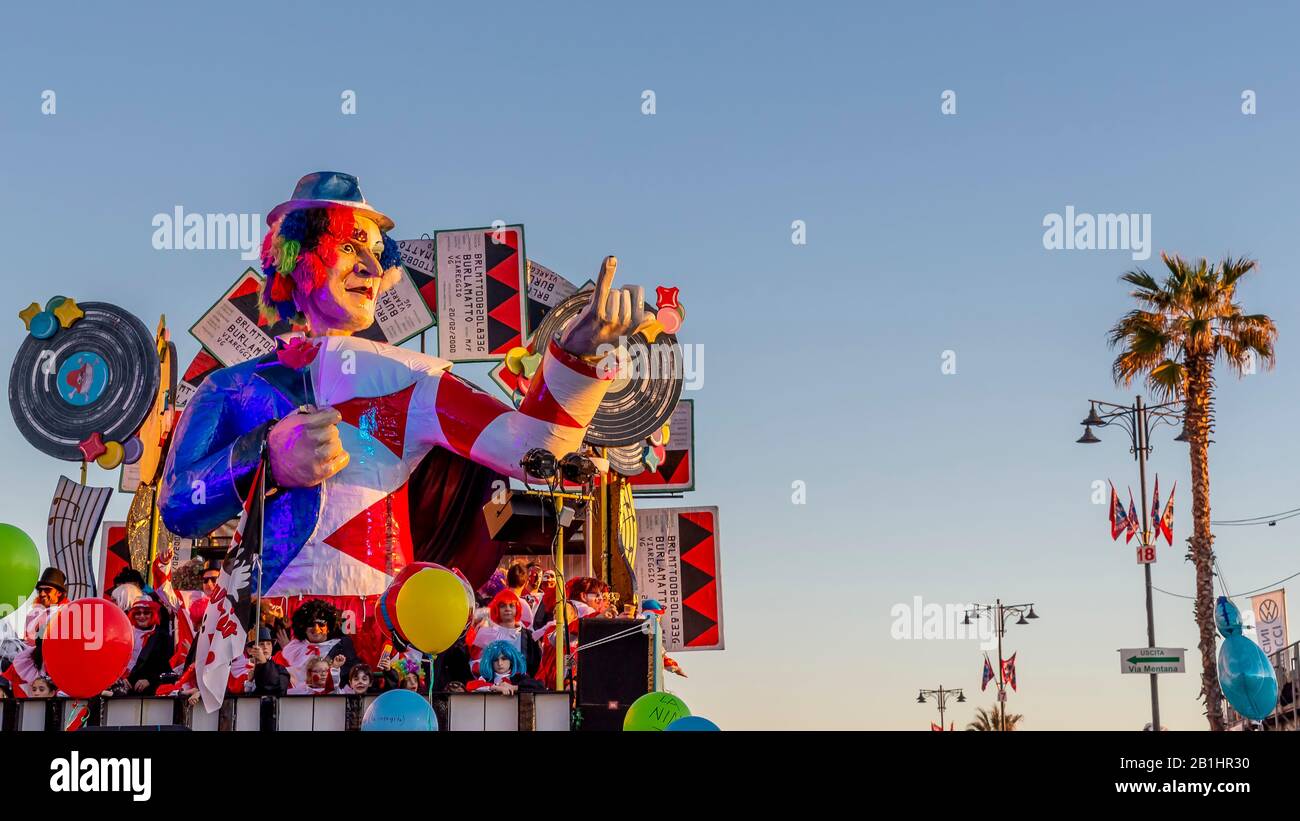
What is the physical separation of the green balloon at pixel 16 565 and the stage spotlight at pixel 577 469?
3828mm

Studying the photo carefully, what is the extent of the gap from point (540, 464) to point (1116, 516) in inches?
624

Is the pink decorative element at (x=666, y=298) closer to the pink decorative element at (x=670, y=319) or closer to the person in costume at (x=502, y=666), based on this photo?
the pink decorative element at (x=670, y=319)

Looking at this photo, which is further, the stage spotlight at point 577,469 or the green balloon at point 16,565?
the stage spotlight at point 577,469

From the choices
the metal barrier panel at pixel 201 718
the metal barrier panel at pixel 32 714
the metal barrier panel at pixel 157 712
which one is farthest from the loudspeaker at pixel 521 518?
the metal barrier panel at pixel 32 714

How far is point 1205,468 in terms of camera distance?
22.5 metres

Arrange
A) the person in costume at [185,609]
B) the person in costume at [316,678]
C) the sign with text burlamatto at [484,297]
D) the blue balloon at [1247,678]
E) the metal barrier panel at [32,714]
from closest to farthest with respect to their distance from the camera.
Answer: the metal barrier panel at [32,714] → the person in costume at [316,678] → the person in costume at [185,609] → the blue balloon at [1247,678] → the sign with text burlamatto at [484,297]

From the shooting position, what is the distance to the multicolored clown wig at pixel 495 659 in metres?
11.7

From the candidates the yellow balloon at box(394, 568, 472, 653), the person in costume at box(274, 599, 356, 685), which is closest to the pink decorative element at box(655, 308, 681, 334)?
the yellow balloon at box(394, 568, 472, 653)

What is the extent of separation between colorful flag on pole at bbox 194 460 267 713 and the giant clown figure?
1.22 ft

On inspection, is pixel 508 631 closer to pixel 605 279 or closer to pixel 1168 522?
pixel 605 279

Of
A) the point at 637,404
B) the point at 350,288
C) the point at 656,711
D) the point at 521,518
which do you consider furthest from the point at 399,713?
the point at 637,404

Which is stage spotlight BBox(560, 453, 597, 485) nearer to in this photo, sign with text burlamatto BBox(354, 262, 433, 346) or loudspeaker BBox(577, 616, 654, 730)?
loudspeaker BBox(577, 616, 654, 730)

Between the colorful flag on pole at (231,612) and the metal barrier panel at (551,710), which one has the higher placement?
the colorful flag on pole at (231,612)
